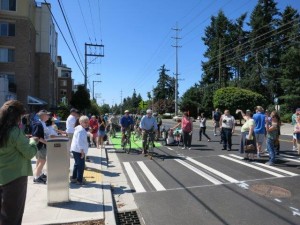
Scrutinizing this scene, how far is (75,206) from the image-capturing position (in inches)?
262

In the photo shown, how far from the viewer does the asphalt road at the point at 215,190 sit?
629 centimetres

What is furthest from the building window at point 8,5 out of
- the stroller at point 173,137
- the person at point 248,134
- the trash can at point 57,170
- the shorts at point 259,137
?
the trash can at point 57,170

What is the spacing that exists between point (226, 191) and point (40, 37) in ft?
158

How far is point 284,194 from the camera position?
25.2 ft

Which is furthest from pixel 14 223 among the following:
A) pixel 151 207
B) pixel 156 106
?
pixel 156 106

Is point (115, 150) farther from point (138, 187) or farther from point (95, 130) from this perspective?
point (138, 187)

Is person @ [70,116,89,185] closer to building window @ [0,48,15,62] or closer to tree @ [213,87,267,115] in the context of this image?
→ building window @ [0,48,15,62]

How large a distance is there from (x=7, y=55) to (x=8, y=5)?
5.61 m

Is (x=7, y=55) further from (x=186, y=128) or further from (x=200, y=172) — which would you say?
(x=200, y=172)

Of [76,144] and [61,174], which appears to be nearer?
[61,174]

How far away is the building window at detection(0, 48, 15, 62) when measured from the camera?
40938mm

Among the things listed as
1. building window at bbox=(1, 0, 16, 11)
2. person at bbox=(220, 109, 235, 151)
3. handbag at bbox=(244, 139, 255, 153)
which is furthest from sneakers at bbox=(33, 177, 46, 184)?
building window at bbox=(1, 0, 16, 11)

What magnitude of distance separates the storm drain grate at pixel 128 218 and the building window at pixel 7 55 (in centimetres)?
3858

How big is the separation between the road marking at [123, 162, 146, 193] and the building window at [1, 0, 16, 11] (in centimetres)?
3479
